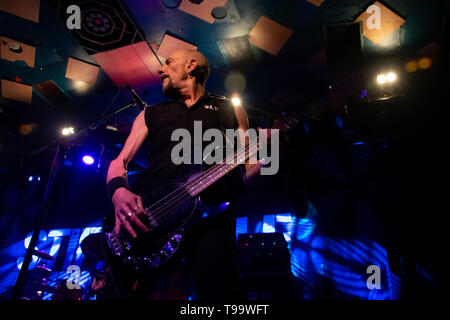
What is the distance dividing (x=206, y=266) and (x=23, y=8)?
5.10m

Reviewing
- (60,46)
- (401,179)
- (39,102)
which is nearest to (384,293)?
(401,179)

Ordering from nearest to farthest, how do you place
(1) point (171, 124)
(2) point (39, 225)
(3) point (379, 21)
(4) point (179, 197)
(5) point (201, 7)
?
(4) point (179, 197) < (1) point (171, 124) < (2) point (39, 225) < (5) point (201, 7) < (3) point (379, 21)

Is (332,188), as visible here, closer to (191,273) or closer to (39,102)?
(191,273)

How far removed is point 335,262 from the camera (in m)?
4.92

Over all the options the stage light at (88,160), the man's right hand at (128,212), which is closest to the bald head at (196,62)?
the man's right hand at (128,212)

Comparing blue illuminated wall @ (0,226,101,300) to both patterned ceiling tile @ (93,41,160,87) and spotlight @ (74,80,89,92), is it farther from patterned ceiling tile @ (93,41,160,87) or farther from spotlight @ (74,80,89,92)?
patterned ceiling tile @ (93,41,160,87)

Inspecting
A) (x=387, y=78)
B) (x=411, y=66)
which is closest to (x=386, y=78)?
(x=387, y=78)

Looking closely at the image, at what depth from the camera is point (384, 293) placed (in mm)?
4359

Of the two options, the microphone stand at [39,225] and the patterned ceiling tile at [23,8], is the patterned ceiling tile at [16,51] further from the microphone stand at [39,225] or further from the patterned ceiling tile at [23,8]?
the microphone stand at [39,225]

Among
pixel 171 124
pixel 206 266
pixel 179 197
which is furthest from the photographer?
pixel 171 124

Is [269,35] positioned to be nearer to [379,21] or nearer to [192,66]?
[379,21]

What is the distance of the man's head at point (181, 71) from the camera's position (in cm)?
237
